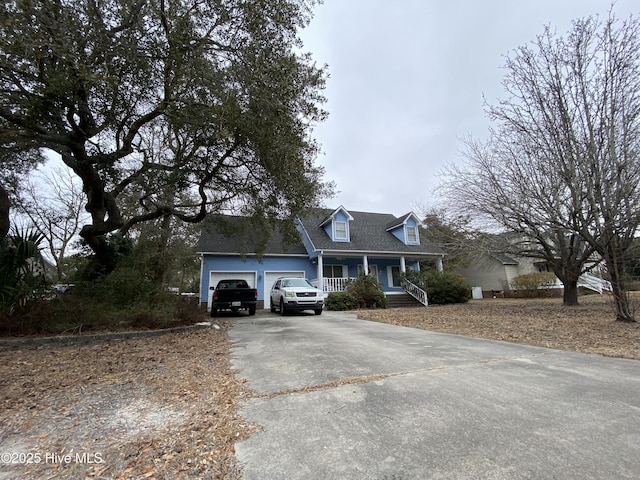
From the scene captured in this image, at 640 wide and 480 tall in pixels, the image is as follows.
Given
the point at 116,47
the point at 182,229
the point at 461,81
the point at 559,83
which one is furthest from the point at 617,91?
the point at 182,229

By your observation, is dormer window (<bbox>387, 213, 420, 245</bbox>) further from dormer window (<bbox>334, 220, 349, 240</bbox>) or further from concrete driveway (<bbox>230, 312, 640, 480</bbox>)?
concrete driveway (<bbox>230, 312, 640, 480</bbox>)

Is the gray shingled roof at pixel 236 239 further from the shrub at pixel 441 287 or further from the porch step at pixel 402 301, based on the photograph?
the shrub at pixel 441 287

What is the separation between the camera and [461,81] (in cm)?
1140

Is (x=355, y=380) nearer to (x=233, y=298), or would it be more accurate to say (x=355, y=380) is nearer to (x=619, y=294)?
(x=619, y=294)

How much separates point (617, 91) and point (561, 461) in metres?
12.1

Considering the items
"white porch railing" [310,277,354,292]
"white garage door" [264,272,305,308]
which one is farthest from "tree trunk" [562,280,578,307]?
"white garage door" [264,272,305,308]

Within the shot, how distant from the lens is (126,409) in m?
3.26

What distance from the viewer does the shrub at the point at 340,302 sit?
1650cm

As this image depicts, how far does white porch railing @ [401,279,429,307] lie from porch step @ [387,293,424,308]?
0.78 ft

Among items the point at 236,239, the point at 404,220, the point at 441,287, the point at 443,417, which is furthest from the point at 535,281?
the point at 443,417

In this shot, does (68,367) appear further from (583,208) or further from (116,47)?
(583,208)

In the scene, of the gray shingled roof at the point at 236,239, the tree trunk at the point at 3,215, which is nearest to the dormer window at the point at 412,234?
the gray shingled roof at the point at 236,239

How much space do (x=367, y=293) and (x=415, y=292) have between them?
4063mm

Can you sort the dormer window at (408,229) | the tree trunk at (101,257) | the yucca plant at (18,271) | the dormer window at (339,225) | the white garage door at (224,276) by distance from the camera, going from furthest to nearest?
the dormer window at (408,229) < the dormer window at (339,225) < the white garage door at (224,276) < the tree trunk at (101,257) < the yucca plant at (18,271)
